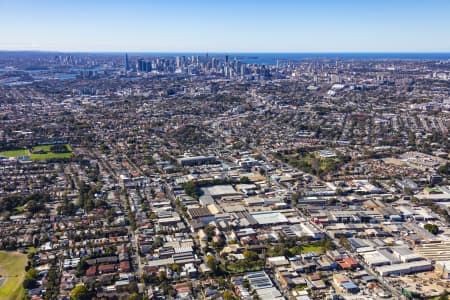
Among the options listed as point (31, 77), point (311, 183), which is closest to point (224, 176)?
point (311, 183)

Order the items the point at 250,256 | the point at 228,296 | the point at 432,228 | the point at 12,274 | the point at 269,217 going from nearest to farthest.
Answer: the point at 228,296, the point at 12,274, the point at 250,256, the point at 432,228, the point at 269,217

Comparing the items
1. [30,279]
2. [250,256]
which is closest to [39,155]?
[30,279]

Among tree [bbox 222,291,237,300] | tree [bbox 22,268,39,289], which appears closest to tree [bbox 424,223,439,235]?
tree [bbox 222,291,237,300]

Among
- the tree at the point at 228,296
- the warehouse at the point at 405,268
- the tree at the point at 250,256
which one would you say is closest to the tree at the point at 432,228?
the warehouse at the point at 405,268

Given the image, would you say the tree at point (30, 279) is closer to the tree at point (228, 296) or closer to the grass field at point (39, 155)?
the tree at point (228, 296)

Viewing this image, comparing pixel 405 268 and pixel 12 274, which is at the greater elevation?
pixel 405 268

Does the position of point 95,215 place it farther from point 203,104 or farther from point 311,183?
point 203,104

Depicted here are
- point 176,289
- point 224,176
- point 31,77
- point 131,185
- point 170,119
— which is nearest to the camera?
point 176,289

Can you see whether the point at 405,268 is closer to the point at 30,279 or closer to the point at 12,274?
the point at 30,279
